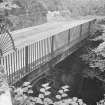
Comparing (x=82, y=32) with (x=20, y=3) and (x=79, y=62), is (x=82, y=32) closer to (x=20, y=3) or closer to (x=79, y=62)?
(x=79, y=62)

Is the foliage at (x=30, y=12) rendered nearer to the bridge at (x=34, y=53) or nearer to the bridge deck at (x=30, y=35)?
the bridge deck at (x=30, y=35)

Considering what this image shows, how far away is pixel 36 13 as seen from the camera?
2339 cm

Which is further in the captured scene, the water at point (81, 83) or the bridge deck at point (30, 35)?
the bridge deck at point (30, 35)

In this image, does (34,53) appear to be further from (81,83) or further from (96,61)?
(81,83)

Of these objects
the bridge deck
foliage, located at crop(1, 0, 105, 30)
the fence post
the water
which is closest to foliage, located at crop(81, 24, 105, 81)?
the water

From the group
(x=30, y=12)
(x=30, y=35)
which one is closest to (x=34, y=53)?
(x=30, y=35)

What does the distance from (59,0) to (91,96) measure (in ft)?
78.7

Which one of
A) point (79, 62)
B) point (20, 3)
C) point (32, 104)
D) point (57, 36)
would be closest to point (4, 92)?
point (32, 104)

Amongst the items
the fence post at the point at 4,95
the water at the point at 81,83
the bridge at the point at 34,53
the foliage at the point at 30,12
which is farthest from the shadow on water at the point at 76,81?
the foliage at the point at 30,12

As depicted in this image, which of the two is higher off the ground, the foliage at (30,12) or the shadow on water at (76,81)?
the foliage at (30,12)

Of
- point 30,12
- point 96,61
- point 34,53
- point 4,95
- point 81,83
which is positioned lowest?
point 81,83

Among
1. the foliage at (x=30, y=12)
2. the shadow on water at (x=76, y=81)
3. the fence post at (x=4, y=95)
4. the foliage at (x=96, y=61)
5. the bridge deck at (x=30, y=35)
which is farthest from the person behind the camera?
the foliage at (x=30, y=12)

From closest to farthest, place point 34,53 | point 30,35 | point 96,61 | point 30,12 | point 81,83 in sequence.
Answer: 1. point 34,53
2. point 96,61
3. point 81,83
4. point 30,35
5. point 30,12

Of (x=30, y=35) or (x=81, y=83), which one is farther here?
(x=30, y=35)
